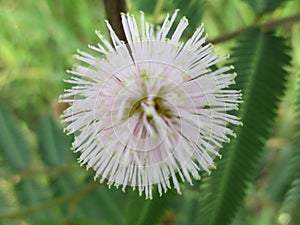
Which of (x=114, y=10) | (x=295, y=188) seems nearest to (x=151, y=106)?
(x=114, y=10)

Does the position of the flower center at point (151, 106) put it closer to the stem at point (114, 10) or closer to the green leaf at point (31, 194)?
the stem at point (114, 10)

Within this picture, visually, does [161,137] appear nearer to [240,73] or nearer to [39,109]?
[240,73]

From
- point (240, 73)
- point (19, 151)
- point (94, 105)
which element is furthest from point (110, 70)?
point (19, 151)

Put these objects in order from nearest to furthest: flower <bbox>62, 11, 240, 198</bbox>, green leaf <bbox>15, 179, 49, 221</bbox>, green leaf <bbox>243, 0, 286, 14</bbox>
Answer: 1. flower <bbox>62, 11, 240, 198</bbox>
2. green leaf <bbox>243, 0, 286, 14</bbox>
3. green leaf <bbox>15, 179, 49, 221</bbox>

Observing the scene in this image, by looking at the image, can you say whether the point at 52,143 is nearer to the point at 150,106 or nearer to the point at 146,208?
the point at 146,208

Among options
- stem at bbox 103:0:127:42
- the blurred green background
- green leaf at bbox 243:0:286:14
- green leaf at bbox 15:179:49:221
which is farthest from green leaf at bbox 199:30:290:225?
green leaf at bbox 15:179:49:221

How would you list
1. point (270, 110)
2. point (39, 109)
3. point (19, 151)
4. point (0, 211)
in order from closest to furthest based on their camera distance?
point (270, 110) → point (0, 211) → point (19, 151) → point (39, 109)

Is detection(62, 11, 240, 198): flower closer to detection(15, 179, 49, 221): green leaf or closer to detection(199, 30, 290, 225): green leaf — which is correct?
detection(199, 30, 290, 225): green leaf
